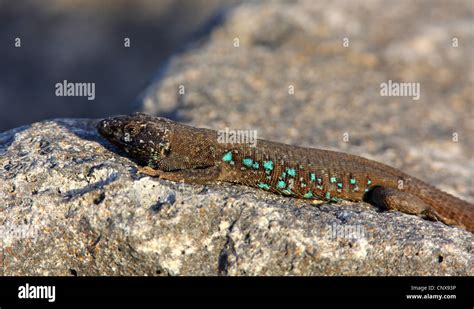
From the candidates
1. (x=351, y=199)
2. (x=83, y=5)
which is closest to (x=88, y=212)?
(x=351, y=199)

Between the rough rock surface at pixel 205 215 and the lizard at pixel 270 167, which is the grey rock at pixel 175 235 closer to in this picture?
the rough rock surface at pixel 205 215

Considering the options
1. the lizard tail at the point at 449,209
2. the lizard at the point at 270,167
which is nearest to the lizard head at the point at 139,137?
the lizard at the point at 270,167

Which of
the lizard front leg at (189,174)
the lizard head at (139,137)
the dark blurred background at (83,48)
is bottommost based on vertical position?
the lizard front leg at (189,174)

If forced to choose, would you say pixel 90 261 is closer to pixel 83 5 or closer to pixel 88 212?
pixel 88 212

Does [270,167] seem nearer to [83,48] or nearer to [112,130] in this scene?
[112,130]

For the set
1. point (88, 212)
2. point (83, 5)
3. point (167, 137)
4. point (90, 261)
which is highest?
point (83, 5)

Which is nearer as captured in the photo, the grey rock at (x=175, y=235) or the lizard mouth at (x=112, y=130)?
the grey rock at (x=175, y=235)

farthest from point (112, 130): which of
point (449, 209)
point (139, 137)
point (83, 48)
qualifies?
point (83, 48)
